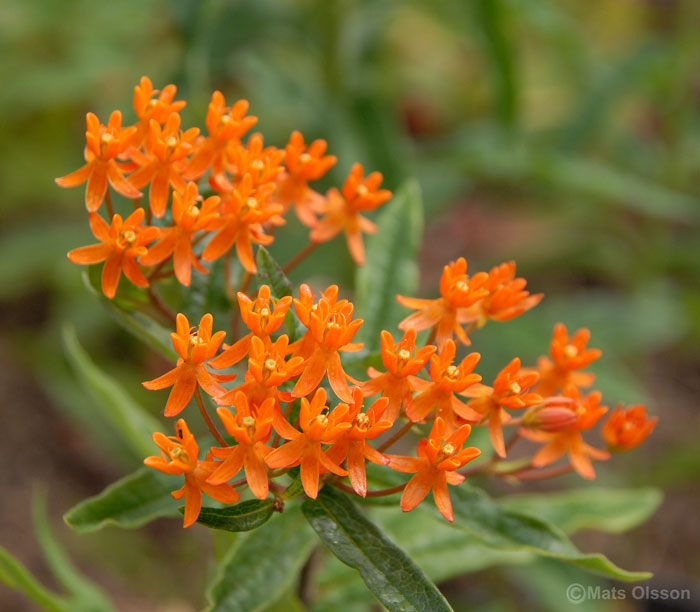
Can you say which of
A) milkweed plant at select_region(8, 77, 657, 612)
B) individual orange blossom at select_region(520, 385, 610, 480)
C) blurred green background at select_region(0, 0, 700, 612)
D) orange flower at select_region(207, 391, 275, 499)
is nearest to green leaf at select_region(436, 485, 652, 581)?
milkweed plant at select_region(8, 77, 657, 612)

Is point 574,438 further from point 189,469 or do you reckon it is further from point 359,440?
point 189,469

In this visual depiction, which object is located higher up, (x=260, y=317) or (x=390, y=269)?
(x=260, y=317)

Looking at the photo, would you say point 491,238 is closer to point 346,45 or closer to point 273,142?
point 273,142

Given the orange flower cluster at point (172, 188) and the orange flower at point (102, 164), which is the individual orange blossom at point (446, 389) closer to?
the orange flower cluster at point (172, 188)

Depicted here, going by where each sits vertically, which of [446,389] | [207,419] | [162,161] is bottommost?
[446,389]

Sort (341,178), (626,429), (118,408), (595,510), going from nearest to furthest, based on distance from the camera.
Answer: (626,429) → (118,408) → (595,510) → (341,178)

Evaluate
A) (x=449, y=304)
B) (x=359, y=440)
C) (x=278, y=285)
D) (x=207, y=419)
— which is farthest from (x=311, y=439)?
(x=449, y=304)

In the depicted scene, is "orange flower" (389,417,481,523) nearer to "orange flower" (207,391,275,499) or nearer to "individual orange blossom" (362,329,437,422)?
"individual orange blossom" (362,329,437,422)
